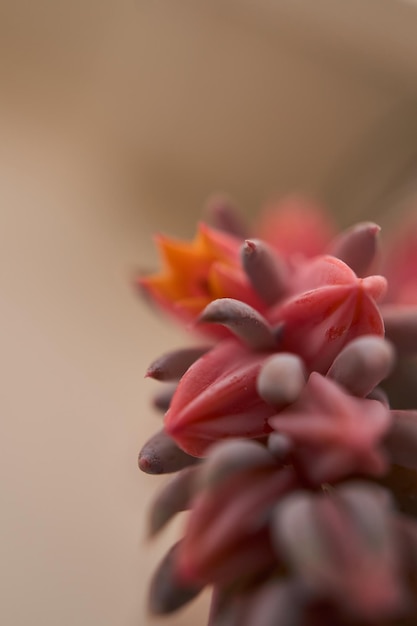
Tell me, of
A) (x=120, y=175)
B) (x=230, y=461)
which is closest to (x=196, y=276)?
(x=230, y=461)

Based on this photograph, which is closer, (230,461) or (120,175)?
(230,461)

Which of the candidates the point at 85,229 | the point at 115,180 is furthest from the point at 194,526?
the point at 115,180

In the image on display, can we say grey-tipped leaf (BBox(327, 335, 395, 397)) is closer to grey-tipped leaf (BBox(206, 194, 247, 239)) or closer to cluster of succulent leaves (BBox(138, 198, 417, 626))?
cluster of succulent leaves (BBox(138, 198, 417, 626))

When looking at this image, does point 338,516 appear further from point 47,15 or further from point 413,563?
point 47,15

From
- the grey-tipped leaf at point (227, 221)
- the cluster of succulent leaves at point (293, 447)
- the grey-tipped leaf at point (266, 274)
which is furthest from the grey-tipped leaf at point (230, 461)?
the grey-tipped leaf at point (227, 221)

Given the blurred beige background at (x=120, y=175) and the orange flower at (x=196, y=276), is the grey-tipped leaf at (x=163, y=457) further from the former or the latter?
the blurred beige background at (x=120, y=175)

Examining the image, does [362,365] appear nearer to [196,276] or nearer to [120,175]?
[196,276]

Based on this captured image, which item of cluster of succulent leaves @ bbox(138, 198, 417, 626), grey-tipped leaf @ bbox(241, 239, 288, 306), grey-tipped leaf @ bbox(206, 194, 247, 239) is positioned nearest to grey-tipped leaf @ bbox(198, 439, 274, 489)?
cluster of succulent leaves @ bbox(138, 198, 417, 626)
